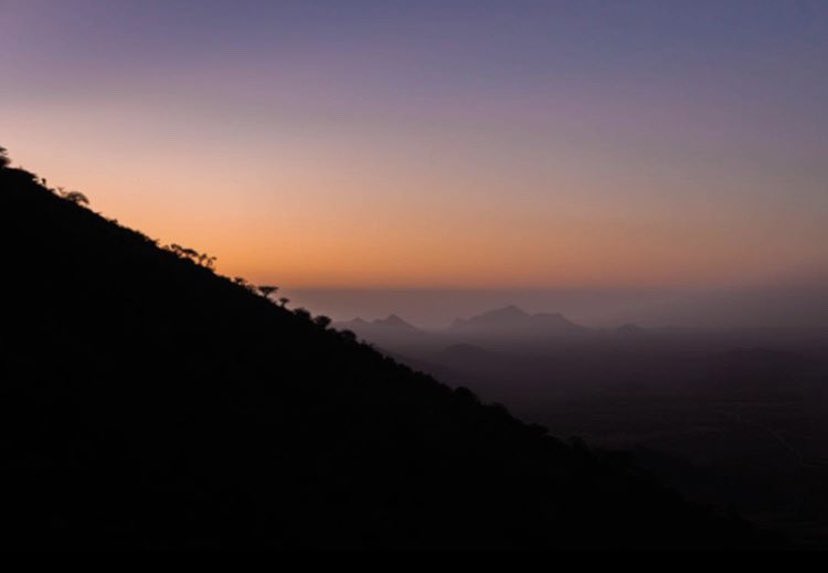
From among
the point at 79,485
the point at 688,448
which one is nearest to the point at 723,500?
the point at 688,448

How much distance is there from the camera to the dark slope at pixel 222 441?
33.8 feet

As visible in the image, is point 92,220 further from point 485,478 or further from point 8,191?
point 485,478

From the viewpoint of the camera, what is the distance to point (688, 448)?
368ft

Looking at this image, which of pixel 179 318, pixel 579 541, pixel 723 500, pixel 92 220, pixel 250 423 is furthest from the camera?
pixel 723 500

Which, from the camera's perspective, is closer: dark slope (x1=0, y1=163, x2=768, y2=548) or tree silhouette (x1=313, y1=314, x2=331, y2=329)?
dark slope (x1=0, y1=163, x2=768, y2=548)

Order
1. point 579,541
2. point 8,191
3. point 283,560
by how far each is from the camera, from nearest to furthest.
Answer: point 283,560
point 579,541
point 8,191

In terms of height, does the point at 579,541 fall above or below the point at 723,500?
above

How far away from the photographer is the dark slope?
10297 mm

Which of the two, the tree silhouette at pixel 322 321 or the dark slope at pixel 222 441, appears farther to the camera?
the tree silhouette at pixel 322 321

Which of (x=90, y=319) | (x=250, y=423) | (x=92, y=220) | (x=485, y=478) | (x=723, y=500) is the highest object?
(x=92, y=220)

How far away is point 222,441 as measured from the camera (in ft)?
42.6

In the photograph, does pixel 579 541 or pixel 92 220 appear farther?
pixel 92 220

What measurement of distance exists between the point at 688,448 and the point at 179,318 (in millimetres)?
112018

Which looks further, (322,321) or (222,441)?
(322,321)
